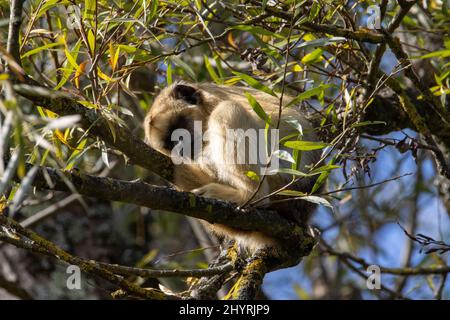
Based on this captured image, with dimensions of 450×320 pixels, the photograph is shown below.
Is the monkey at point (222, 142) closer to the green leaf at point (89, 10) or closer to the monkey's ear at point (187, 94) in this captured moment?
the monkey's ear at point (187, 94)

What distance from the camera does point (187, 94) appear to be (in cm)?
483

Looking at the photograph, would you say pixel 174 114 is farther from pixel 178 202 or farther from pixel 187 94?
pixel 178 202

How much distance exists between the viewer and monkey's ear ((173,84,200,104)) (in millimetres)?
4824

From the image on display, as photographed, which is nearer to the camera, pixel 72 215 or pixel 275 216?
pixel 275 216

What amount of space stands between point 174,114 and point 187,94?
17 centimetres

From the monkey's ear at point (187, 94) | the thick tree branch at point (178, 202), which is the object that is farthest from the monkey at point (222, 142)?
the thick tree branch at point (178, 202)

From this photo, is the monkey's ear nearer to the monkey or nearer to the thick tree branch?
the monkey

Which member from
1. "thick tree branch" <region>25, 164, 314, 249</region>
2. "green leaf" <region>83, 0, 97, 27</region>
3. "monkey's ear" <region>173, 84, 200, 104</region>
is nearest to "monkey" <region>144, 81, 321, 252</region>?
"monkey's ear" <region>173, 84, 200, 104</region>

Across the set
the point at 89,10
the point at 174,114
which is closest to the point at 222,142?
the point at 174,114
